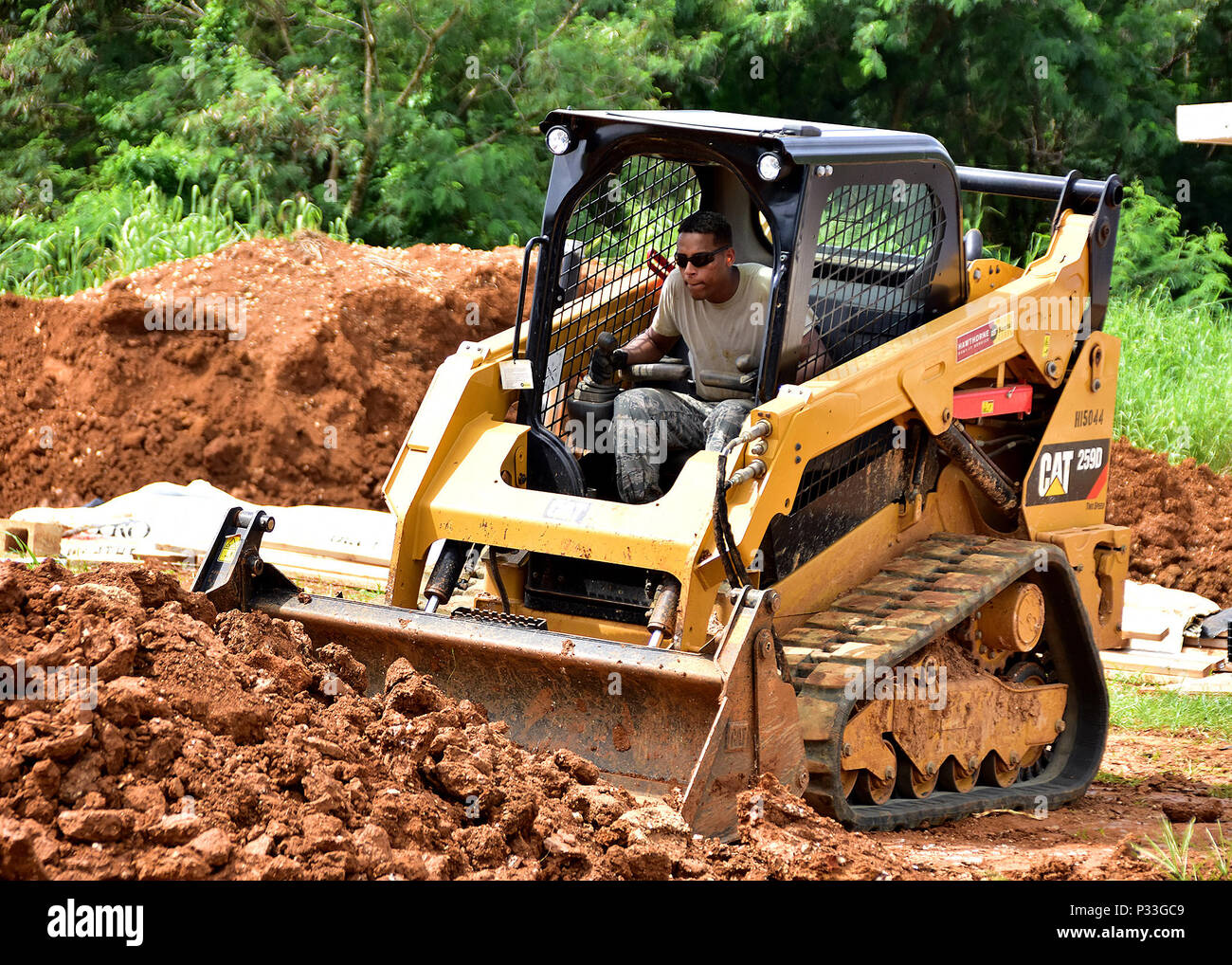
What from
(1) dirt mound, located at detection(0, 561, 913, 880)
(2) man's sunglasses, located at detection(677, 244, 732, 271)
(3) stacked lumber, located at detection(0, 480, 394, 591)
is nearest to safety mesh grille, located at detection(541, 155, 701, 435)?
(2) man's sunglasses, located at detection(677, 244, 732, 271)

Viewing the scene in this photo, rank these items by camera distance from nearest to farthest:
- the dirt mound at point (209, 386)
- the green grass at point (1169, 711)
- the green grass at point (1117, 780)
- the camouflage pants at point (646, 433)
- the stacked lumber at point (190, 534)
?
the camouflage pants at point (646, 433), the green grass at point (1117, 780), the green grass at point (1169, 711), the stacked lumber at point (190, 534), the dirt mound at point (209, 386)

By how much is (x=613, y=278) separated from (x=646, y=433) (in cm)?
111

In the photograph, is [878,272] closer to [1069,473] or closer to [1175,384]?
[1069,473]

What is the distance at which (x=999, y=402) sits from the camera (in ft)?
20.1

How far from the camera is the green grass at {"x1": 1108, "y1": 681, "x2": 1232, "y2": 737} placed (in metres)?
7.42

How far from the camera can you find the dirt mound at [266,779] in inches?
135

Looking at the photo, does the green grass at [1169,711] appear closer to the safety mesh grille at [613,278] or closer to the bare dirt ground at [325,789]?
the bare dirt ground at [325,789]

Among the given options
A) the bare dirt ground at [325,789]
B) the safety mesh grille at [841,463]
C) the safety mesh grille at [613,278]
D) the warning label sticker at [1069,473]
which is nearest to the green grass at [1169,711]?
the bare dirt ground at [325,789]

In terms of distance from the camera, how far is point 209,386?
33.8ft

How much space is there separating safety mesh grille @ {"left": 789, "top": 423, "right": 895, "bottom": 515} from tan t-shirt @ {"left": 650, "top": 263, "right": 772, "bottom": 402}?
A: 1.48 ft

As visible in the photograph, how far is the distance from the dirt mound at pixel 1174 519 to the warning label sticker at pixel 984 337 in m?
4.21

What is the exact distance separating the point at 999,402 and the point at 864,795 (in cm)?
183

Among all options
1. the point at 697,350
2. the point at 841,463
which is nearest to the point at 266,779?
the point at 841,463
